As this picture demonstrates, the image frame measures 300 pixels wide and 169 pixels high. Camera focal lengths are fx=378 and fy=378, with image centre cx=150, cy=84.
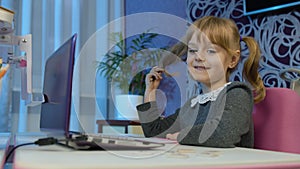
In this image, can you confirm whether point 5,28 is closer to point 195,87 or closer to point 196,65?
point 196,65

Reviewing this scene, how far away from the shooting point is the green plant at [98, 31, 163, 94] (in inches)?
91.5

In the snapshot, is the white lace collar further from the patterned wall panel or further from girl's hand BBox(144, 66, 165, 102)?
the patterned wall panel

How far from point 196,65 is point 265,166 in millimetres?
608

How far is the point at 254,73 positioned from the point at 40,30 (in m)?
1.87

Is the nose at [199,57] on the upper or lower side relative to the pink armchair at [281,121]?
upper

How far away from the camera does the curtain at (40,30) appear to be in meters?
2.42

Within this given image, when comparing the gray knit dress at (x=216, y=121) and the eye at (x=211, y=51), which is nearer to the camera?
the gray knit dress at (x=216, y=121)

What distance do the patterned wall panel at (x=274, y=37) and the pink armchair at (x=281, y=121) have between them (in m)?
1.36

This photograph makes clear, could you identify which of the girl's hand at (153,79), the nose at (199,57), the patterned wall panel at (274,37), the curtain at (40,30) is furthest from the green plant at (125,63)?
the nose at (199,57)

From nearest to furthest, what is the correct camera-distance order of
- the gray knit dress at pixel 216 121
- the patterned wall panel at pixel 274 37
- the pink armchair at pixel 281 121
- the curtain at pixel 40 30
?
the gray knit dress at pixel 216 121 → the pink armchair at pixel 281 121 → the patterned wall panel at pixel 274 37 → the curtain at pixel 40 30

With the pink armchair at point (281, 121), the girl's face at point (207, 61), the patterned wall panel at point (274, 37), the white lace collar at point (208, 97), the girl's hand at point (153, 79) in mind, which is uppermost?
the patterned wall panel at point (274, 37)

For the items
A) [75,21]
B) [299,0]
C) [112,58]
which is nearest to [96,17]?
[75,21]

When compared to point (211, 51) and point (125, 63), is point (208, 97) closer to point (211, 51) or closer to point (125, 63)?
point (211, 51)

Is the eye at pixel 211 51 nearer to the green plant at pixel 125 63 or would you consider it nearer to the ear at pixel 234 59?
the ear at pixel 234 59
